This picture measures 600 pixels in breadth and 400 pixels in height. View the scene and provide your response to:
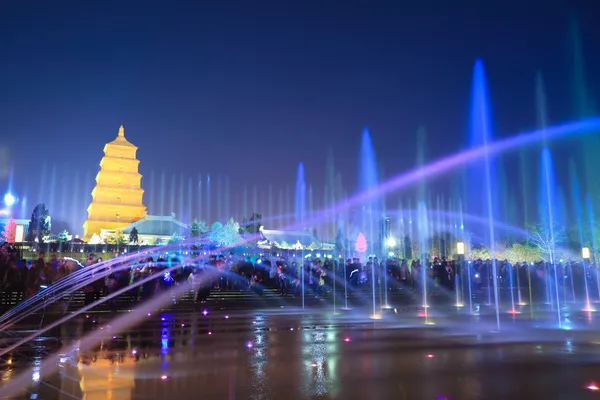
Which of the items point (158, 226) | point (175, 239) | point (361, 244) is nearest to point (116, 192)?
point (158, 226)

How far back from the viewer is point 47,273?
15102 mm

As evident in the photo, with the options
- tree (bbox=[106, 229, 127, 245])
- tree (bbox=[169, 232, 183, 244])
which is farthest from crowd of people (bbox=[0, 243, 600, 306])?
tree (bbox=[106, 229, 127, 245])

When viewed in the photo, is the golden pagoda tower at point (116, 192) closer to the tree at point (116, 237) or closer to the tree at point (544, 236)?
the tree at point (116, 237)

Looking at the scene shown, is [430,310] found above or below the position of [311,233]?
below

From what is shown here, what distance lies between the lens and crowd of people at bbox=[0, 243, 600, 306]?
15250mm

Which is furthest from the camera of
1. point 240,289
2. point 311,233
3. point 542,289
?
point 311,233

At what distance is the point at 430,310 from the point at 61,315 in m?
11.0

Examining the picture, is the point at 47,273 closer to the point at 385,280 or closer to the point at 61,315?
the point at 61,315

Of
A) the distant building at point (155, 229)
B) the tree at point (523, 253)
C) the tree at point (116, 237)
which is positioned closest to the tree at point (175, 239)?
the distant building at point (155, 229)

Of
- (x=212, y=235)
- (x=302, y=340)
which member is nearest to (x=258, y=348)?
(x=302, y=340)

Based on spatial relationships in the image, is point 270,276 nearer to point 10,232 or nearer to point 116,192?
point 10,232

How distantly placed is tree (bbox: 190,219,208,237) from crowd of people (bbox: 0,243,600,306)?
47194 mm

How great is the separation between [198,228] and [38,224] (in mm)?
21321

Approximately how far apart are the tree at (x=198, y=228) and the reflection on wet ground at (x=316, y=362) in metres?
60.3
